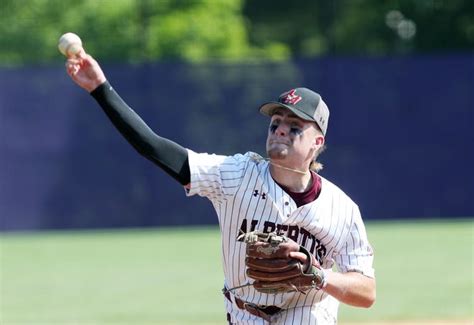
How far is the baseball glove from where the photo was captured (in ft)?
A: 14.0

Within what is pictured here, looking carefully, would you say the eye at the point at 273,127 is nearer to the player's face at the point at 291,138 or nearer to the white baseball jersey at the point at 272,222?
the player's face at the point at 291,138

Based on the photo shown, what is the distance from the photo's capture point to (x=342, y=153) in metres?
15.9

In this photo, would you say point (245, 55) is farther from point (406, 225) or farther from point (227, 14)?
point (406, 225)

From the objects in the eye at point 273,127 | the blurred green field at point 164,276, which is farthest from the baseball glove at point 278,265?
the blurred green field at point 164,276

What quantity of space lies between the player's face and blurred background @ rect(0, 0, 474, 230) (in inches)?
429

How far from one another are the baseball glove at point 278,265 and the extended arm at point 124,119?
0.43 metres

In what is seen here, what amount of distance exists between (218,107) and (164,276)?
524cm

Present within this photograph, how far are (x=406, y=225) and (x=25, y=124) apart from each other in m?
5.65

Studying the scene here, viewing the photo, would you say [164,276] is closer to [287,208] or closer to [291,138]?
[287,208]

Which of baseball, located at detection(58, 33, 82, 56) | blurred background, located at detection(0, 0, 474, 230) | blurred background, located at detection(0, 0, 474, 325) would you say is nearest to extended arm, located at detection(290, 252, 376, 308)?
baseball, located at detection(58, 33, 82, 56)

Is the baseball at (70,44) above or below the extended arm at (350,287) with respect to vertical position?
above

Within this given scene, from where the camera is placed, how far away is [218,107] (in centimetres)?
1595

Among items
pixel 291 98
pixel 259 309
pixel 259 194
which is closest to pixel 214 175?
pixel 259 194

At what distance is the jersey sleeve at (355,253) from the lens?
461 centimetres
